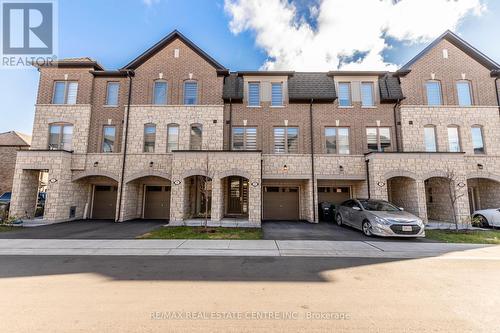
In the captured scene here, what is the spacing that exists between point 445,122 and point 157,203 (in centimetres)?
2056

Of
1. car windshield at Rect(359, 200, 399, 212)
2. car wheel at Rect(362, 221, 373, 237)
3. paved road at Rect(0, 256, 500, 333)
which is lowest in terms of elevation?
paved road at Rect(0, 256, 500, 333)

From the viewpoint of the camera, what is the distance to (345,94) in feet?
50.9

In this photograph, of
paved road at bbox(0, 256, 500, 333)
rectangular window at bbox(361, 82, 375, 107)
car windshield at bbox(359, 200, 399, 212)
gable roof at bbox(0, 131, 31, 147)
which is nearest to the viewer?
paved road at bbox(0, 256, 500, 333)

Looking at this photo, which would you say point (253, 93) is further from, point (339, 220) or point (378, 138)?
point (339, 220)

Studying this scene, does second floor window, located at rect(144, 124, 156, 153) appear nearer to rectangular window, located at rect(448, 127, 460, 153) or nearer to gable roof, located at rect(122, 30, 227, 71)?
gable roof, located at rect(122, 30, 227, 71)

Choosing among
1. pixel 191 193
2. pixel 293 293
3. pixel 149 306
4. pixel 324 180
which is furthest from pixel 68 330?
pixel 324 180

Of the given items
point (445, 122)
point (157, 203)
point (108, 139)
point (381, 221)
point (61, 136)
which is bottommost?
point (381, 221)

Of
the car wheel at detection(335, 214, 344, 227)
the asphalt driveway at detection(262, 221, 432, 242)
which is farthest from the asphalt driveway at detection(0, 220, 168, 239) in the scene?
the car wheel at detection(335, 214, 344, 227)

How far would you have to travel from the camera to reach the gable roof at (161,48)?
Answer: 15.3 metres

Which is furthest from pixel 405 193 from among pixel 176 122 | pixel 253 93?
pixel 176 122

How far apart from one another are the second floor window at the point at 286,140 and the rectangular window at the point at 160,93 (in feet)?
26.6

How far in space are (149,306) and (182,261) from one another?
2.57 m

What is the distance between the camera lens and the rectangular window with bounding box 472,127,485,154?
1462 cm

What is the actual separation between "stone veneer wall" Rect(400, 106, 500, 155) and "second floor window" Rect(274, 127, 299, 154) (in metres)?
7.09
